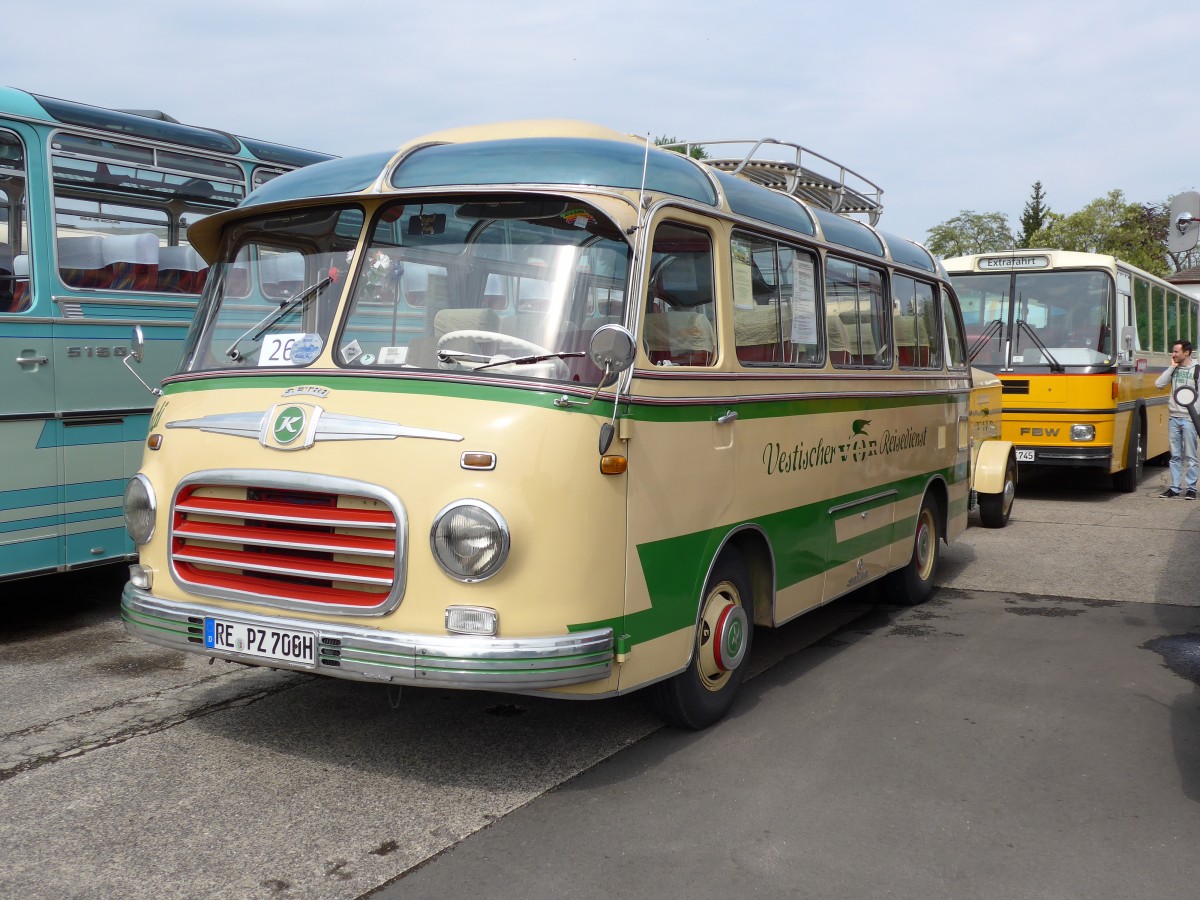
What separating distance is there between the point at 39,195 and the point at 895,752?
5.81 metres

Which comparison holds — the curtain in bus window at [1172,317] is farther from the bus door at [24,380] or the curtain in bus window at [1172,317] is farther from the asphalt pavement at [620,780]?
the bus door at [24,380]

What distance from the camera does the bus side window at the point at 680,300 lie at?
16.1 ft

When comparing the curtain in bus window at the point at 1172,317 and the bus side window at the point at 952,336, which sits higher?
the curtain in bus window at the point at 1172,317

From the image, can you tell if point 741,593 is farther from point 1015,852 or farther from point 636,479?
point 1015,852

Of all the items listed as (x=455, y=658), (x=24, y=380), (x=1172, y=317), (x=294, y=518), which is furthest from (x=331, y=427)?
(x=1172, y=317)

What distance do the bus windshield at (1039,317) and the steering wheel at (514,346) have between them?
1127 cm

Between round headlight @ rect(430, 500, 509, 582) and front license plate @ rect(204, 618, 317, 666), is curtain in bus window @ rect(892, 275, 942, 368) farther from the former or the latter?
front license plate @ rect(204, 618, 317, 666)

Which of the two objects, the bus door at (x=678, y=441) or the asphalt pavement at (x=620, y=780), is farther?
the bus door at (x=678, y=441)

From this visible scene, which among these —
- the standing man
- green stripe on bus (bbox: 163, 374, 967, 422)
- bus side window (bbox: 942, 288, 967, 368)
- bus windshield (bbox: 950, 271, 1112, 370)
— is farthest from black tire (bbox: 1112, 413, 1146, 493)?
green stripe on bus (bbox: 163, 374, 967, 422)

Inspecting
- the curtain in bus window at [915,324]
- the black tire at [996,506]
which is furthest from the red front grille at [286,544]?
the black tire at [996,506]

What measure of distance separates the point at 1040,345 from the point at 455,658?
12139 mm

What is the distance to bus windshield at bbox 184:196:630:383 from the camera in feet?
15.2

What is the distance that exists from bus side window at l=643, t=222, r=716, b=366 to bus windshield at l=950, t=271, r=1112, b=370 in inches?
406

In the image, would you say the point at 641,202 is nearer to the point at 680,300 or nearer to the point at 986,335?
the point at 680,300
